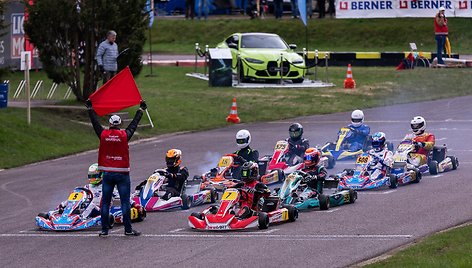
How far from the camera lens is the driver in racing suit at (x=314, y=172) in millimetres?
18516

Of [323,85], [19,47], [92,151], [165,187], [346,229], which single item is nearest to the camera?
[346,229]

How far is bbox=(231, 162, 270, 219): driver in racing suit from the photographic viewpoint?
16.5m

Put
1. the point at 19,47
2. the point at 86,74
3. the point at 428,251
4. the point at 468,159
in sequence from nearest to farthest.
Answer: the point at 428,251, the point at 468,159, the point at 86,74, the point at 19,47

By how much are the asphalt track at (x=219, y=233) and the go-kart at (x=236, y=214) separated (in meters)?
0.16

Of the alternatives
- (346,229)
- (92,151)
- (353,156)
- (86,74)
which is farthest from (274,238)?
(86,74)

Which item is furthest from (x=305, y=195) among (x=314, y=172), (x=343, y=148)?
(x=343, y=148)

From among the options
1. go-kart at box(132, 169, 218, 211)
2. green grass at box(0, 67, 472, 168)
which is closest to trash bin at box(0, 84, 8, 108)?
green grass at box(0, 67, 472, 168)

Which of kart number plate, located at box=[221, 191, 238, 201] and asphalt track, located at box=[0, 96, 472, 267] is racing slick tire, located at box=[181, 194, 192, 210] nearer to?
asphalt track, located at box=[0, 96, 472, 267]

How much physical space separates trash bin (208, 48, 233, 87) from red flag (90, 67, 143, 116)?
17.8m

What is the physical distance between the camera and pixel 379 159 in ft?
66.4

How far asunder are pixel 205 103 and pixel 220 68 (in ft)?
12.2

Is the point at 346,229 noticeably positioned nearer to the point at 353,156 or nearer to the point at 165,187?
the point at 165,187

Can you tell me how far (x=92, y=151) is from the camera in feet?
85.9

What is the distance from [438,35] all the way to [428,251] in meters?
27.7
